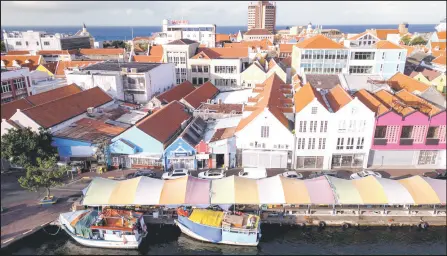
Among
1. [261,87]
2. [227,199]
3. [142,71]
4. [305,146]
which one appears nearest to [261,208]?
[227,199]

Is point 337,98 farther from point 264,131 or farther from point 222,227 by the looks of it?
point 222,227

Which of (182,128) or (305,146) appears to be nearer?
(305,146)

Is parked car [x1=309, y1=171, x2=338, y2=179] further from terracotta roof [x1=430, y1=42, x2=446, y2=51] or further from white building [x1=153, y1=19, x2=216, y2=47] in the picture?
white building [x1=153, y1=19, x2=216, y2=47]

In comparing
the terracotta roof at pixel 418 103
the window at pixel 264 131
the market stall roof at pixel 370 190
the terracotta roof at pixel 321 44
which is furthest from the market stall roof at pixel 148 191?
the terracotta roof at pixel 321 44

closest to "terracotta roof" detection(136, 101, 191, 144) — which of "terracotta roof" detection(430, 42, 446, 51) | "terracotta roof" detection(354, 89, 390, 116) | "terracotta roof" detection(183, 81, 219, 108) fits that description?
"terracotta roof" detection(183, 81, 219, 108)

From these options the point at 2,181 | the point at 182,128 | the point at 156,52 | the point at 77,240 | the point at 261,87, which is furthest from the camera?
the point at 156,52

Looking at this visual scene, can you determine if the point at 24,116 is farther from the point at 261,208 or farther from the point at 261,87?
the point at 261,87

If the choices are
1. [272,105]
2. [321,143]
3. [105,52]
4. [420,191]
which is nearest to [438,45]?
[272,105]

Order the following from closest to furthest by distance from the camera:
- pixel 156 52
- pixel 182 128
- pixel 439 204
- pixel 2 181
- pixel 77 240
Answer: pixel 77 240, pixel 439 204, pixel 2 181, pixel 182 128, pixel 156 52
